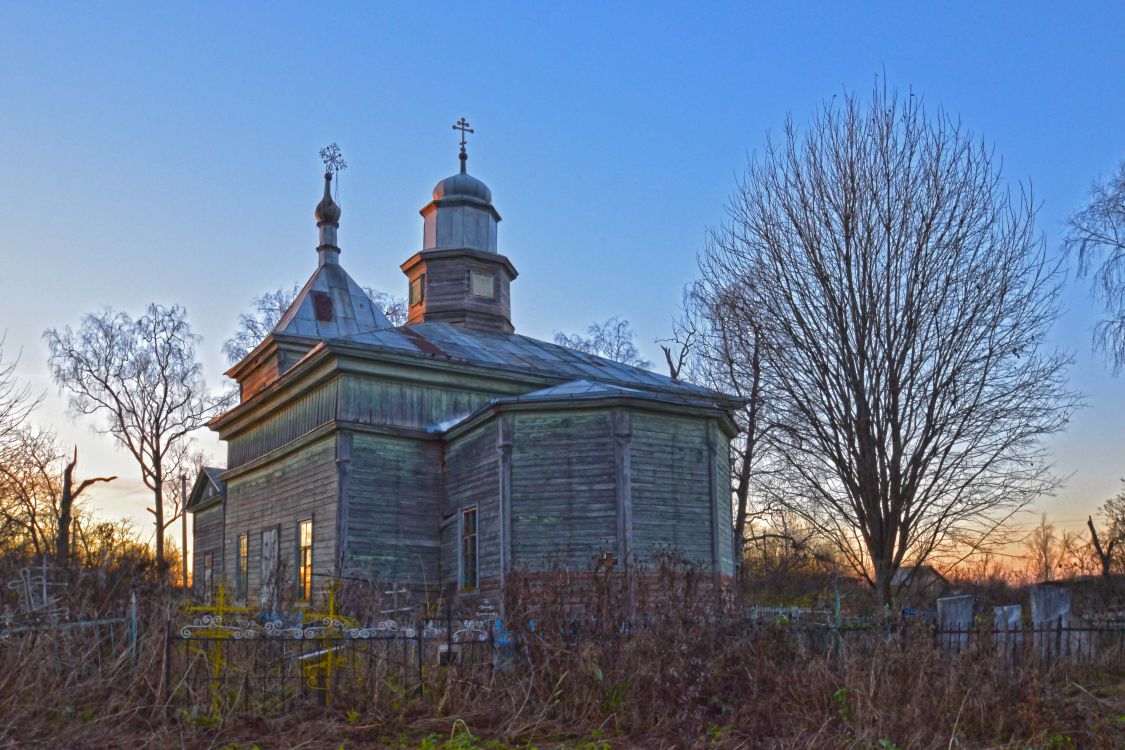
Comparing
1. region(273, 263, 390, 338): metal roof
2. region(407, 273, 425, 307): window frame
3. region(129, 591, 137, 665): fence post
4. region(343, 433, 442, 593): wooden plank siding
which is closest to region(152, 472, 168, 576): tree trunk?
region(273, 263, 390, 338): metal roof

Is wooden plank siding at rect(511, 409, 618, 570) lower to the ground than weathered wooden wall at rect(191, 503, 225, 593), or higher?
higher

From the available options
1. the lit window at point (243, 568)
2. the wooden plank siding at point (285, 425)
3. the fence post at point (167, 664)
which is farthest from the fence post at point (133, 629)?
the lit window at point (243, 568)

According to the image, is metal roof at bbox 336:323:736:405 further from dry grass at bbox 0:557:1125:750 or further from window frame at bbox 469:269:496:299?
dry grass at bbox 0:557:1125:750

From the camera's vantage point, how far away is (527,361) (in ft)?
69.0

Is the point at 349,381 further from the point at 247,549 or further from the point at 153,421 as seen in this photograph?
the point at 153,421

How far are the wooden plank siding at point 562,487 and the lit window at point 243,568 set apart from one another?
9.05 m

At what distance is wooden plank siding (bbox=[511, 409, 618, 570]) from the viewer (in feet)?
52.6

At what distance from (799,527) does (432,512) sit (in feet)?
48.1

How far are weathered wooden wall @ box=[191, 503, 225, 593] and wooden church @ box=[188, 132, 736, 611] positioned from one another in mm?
1940

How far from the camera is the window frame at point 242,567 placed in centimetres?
2236

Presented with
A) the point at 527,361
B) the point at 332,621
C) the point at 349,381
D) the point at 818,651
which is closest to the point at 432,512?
the point at 349,381

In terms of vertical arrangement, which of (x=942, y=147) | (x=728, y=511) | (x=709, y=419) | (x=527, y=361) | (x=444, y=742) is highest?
(x=942, y=147)

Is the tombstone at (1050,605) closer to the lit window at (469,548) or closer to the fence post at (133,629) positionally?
the lit window at (469,548)

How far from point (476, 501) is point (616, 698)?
29.2 feet
